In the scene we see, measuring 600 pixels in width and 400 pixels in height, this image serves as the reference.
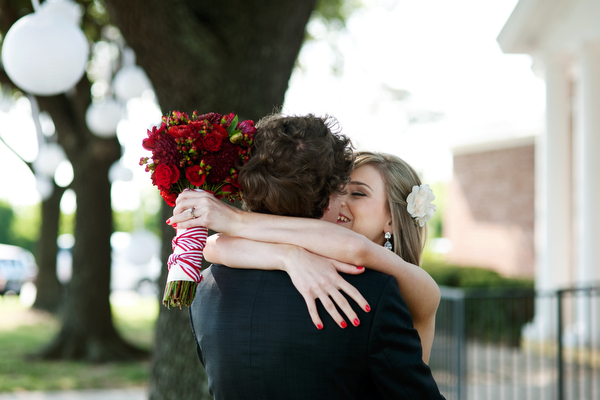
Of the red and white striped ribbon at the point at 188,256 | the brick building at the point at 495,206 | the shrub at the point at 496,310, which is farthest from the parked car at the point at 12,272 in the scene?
the red and white striped ribbon at the point at 188,256

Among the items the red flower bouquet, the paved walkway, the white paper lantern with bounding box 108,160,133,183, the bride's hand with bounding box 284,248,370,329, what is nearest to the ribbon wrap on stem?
the red flower bouquet

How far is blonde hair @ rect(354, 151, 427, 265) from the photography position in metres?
2.39

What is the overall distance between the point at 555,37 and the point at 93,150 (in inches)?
314

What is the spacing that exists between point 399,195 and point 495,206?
13395 mm

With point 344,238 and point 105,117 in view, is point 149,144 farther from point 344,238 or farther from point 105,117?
point 105,117

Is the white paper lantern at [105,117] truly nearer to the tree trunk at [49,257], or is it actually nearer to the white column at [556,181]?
the white column at [556,181]

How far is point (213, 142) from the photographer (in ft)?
6.60

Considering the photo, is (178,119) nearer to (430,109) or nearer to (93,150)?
(93,150)

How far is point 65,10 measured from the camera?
5035 mm

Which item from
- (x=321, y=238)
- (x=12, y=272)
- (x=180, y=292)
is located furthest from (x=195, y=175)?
(x=12, y=272)

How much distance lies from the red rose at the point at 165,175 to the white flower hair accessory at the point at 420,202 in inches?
38.1

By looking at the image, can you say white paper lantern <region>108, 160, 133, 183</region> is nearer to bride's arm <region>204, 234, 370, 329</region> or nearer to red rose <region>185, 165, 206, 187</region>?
red rose <region>185, 165, 206, 187</region>

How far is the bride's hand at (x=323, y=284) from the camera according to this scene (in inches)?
66.6

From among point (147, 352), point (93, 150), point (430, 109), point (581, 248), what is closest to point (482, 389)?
point (581, 248)
